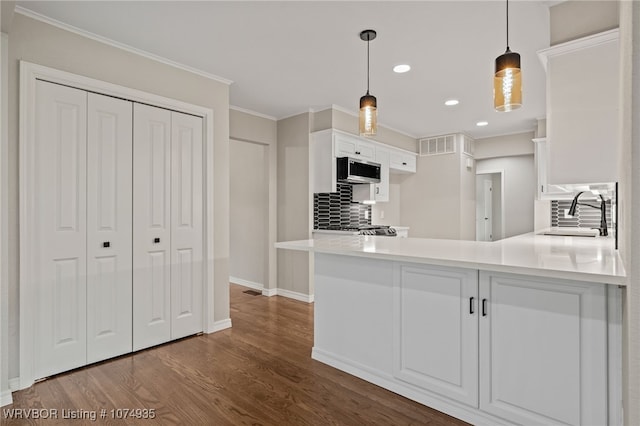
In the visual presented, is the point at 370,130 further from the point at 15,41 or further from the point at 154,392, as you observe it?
the point at 15,41

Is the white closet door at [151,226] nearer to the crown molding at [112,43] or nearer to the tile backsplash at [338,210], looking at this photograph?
the crown molding at [112,43]

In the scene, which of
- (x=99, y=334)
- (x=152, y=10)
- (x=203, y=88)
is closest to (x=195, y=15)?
(x=152, y=10)

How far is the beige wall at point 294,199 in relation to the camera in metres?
4.74

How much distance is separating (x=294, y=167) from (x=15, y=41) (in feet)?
10.2

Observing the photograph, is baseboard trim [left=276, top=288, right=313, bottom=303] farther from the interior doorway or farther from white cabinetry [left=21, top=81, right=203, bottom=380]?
the interior doorway

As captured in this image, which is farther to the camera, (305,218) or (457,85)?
(305,218)

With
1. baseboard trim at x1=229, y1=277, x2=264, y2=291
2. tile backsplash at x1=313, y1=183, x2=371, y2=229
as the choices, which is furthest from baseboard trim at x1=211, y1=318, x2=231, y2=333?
tile backsplash at x1=313, y1=183, x2=371, y2=229

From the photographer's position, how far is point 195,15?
2.50 m

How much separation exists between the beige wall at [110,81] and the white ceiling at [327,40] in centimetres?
13

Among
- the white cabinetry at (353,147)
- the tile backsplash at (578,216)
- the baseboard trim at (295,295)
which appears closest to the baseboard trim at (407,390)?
the baseboard trim at (295,295)

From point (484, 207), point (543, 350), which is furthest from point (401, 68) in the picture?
point (484, 207)

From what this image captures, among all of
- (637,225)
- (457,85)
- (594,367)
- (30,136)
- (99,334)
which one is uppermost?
(457,85)

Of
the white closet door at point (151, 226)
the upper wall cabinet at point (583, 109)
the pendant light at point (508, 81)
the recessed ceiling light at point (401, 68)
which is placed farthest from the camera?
the recessed ceiling light at point (401, 68)

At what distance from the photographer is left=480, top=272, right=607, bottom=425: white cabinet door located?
1582 millimetres
